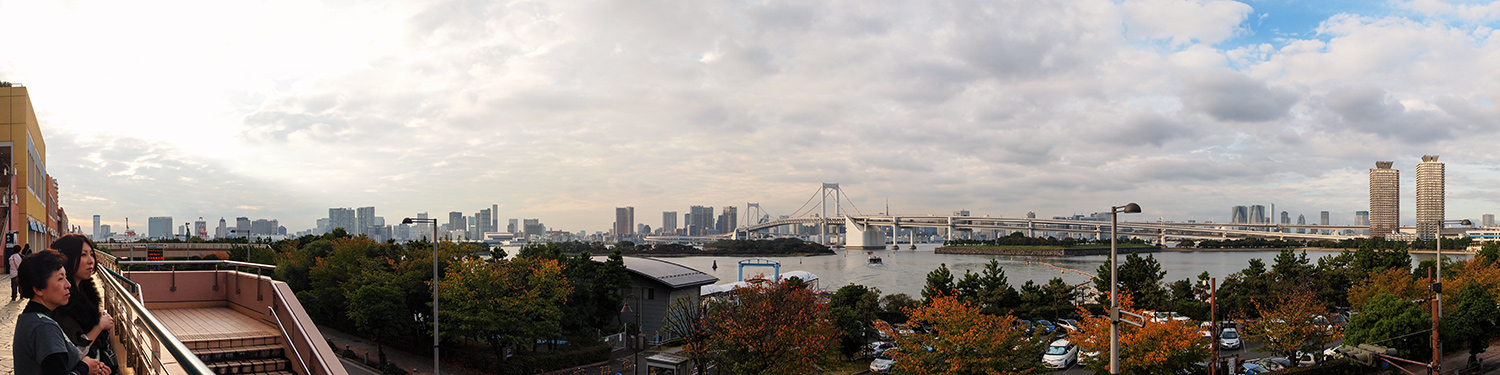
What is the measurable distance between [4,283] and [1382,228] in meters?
156

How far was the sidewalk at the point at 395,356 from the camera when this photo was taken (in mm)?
21247

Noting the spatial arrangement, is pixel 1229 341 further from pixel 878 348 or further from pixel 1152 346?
pixel 1152 346

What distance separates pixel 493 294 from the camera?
66.2ft

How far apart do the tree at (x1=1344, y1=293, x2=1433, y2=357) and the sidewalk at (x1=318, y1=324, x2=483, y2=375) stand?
76.6 ft

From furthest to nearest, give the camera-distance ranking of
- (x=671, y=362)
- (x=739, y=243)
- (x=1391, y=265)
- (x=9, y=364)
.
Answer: (x=739, y=243), (x=1391, y=265), (x=671, y=362), (x=9, y=364)

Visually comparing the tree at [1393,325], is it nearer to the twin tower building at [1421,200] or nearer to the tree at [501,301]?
the tree at [501,301]

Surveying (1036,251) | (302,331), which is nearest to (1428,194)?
(1036,251)

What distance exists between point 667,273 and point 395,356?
9.71 meters

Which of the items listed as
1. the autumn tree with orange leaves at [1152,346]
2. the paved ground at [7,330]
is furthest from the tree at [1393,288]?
the paved ground at [7,330]

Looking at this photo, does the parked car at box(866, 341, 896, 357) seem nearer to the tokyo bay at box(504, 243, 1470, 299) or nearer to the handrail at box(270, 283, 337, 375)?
the handrail at box(270, 283, 337, 375)

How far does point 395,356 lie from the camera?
75.4ft

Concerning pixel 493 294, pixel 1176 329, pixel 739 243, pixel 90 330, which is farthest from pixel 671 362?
pixel 739 243

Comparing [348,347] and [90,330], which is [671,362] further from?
[90,330]

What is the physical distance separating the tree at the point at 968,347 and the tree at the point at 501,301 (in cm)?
956
